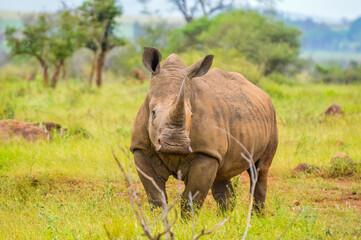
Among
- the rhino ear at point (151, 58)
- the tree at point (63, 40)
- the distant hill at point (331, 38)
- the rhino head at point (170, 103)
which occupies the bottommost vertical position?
the distant hill at point (331, 38)

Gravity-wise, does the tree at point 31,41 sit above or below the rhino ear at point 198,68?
below

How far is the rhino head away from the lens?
4.24 m

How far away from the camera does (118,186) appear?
7102 millimetres

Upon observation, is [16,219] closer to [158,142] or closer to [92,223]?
[92,223]

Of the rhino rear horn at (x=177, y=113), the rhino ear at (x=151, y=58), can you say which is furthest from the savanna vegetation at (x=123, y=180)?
the rhino ear at (x=151, y=58)

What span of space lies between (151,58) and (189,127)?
2.56 ft

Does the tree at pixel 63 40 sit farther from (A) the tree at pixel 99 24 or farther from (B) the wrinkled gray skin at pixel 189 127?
(B) the wrinkled gray skin at pixel 189 127

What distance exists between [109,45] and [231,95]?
1891cm

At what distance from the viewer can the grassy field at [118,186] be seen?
14.6 feet

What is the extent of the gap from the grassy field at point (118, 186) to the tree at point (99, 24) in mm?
9994

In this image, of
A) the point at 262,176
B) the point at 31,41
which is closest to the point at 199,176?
the point at 262,176

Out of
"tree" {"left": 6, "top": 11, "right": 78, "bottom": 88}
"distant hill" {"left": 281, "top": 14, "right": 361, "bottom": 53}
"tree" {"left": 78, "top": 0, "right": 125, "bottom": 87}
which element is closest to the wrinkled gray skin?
"tree" {"left": 6, "top": 11, "right": 78, "bottom": 88}

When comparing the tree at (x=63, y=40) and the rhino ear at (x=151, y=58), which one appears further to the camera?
the tree at (x=63, y=40)

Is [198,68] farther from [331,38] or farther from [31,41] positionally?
[331,38]
